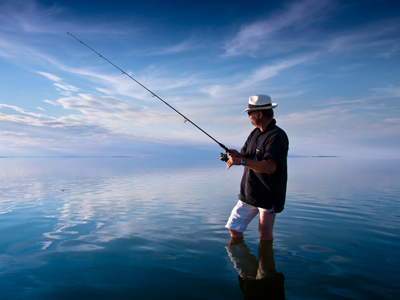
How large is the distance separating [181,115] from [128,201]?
17.8 ft

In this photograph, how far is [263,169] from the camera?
10.9 feet

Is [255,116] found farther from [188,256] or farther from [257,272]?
[188,256]

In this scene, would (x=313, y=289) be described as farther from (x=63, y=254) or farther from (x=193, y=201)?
Result: (x=193, y=201)

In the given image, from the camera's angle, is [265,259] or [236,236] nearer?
[265,259]

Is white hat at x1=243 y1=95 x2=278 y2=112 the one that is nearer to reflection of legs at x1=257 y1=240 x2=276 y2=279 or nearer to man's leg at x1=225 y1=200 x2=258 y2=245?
man's leg at x1=225 y1=200 x2=258 y2=245

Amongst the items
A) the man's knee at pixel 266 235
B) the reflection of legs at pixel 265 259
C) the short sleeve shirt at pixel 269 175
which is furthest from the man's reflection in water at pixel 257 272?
the short sleeve shirt at pixel 269 175

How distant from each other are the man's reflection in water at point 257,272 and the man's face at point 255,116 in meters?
1.83

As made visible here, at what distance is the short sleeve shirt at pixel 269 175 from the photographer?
132 inches

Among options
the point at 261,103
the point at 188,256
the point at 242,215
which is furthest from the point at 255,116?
the point at 188,256

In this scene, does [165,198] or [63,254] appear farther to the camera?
[165,198]

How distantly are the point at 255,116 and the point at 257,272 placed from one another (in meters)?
2.29

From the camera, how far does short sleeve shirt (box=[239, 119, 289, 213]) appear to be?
3.34 m

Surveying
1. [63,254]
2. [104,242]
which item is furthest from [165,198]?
[63,254]

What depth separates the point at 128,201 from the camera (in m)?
10.1
